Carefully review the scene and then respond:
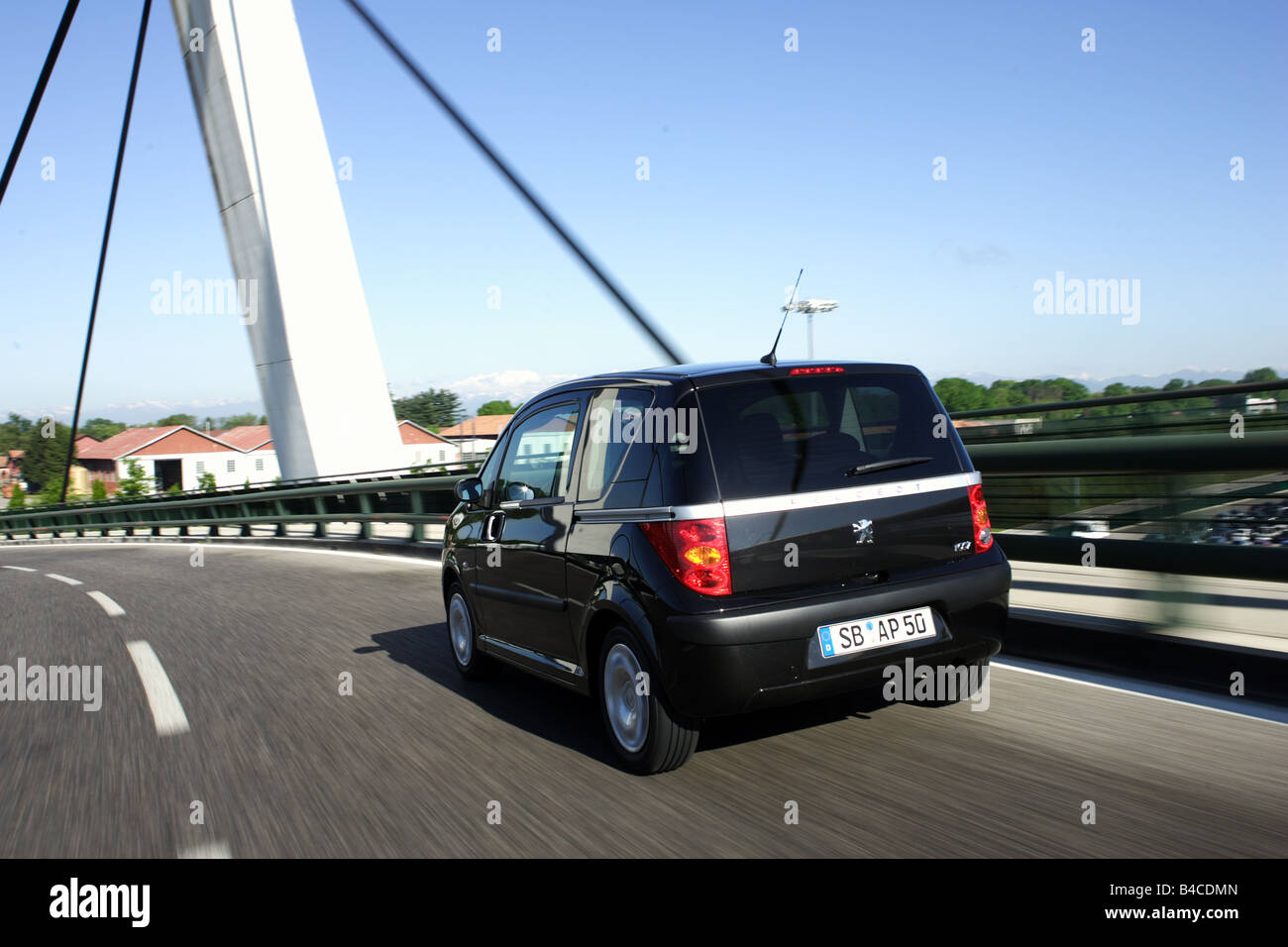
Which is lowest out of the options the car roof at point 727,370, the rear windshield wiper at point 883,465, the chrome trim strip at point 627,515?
the chrome trim strip at point 627,515

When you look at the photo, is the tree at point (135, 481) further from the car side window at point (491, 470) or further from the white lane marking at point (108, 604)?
the car side window at point (491, 470)

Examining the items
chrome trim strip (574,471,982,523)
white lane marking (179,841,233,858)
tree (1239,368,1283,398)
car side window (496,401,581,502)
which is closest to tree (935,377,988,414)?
tree (1239,368,1283,398)

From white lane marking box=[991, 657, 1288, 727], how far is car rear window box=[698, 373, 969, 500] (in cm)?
145

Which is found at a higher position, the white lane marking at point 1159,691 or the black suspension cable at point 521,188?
the black suspension cable at point 521,188

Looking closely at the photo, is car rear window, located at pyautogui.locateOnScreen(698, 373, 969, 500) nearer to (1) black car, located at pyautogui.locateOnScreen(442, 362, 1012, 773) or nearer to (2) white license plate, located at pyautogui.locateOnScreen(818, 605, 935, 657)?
(1) black car, located at pyautogui.locateOnScreen(442, 362, 1012, 773)

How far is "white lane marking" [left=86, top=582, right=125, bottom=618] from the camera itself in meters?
10.9

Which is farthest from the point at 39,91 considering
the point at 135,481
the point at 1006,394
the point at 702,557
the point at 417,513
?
the point at 135,481

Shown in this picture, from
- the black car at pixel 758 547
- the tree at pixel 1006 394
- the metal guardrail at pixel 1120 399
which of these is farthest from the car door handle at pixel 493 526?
the tree at pixel 1006 394

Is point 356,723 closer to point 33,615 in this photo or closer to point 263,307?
point 33,615

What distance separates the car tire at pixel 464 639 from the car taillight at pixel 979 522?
2868 millimetres

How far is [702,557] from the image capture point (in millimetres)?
4160

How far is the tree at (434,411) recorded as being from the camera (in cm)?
16650

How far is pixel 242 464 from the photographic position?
125 meters

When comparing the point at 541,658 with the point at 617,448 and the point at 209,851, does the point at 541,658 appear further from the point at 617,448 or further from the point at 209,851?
the point at 209,851
